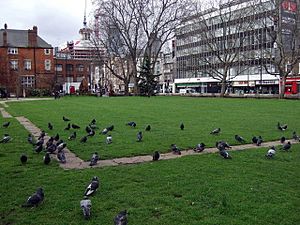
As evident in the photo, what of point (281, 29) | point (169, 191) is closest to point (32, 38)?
point (281, 29)

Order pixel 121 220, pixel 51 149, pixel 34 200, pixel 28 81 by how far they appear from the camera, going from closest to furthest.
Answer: pixel 121 220, pixel 34 200, pixel 51 149, pixel 28 81

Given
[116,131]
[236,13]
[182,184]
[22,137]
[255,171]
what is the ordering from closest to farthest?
[182,184] → [255,171] → [22,137] → [116,131] → [236,13]

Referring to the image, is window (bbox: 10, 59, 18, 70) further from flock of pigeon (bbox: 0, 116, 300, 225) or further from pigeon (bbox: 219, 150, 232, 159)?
pigeon (bbox: 219, 150, 232, 159)

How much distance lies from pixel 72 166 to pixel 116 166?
1.00 metres

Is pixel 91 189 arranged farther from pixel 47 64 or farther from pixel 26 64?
pixel 47 64

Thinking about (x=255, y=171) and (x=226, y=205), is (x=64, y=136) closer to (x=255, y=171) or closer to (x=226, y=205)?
(x=255, y=171)

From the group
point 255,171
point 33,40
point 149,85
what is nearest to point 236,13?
point 149,85

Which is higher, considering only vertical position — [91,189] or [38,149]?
[38,149]

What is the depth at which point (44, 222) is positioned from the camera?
467cm

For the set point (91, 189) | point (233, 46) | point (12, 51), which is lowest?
point (91, 189)

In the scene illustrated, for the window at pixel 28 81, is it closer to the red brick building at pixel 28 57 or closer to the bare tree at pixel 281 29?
the red brick building at pixel 28 57

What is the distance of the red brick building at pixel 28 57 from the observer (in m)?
68.7

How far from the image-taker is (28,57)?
7056 cm

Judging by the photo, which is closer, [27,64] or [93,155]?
[93,155]
